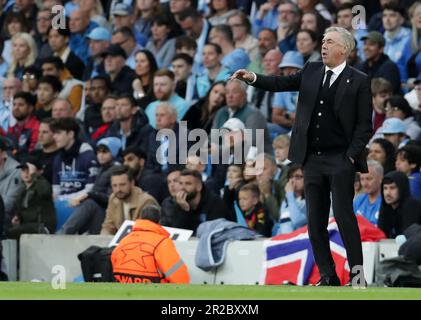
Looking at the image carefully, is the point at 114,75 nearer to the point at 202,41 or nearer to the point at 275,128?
the point at 202,41

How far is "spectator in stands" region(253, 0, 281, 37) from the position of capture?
67.8ft

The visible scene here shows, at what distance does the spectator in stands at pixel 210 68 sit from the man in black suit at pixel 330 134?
7.79m

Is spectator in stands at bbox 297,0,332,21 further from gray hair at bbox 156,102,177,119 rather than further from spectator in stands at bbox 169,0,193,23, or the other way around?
gray hair at bbox 156,102,177,119

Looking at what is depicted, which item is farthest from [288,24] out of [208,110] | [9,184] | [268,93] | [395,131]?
[9,184]

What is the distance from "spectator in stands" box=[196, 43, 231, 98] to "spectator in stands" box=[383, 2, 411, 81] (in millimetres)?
2164

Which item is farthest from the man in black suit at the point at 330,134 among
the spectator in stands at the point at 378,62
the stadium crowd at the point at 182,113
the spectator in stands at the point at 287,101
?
the spectator in stands at the point at 287,101

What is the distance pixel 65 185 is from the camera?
18531mm

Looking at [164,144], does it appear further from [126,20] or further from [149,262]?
[149,262]

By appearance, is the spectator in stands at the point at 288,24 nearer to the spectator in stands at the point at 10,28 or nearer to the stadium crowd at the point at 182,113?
the stadium crowd at the point at 182,113

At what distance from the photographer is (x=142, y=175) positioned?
59.0ft

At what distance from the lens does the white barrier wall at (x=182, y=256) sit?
15.0 metres

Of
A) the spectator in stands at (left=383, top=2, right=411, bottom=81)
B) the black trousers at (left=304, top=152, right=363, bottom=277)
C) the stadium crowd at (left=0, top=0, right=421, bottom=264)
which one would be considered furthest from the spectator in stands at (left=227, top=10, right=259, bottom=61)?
the black trousers at (left=304, top=152, right=363, bottom=277)

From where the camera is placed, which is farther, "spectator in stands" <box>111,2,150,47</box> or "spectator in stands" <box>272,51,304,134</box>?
"spectator in stands" <box>111,2,150,47</box>
